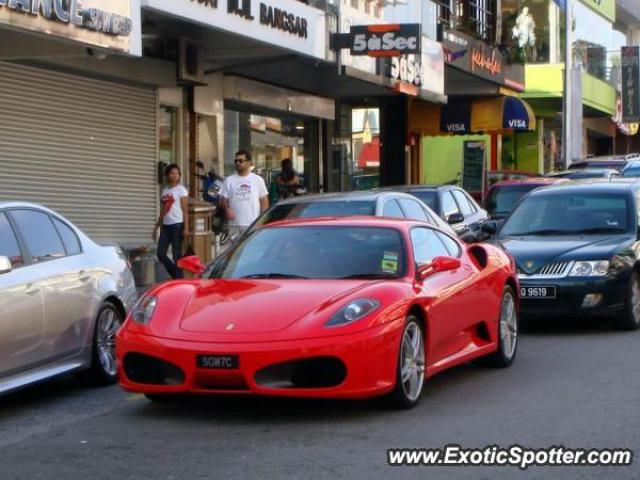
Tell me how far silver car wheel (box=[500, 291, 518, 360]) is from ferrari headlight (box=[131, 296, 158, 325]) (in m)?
3.21

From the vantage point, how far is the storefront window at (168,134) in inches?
773

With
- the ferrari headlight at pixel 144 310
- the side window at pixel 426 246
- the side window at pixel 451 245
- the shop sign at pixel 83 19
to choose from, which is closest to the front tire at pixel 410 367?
the side window at pixel 426 246

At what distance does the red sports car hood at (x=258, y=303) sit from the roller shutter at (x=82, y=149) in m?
7.99

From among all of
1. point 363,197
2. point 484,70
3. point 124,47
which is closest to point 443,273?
point 363,197

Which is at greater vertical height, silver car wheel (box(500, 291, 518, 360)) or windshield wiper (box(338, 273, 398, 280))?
windshield wiper (box(338, 273, 398, 280))

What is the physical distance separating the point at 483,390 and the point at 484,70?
1903 cm

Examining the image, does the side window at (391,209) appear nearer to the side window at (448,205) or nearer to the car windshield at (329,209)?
the car windshield at (329,209)

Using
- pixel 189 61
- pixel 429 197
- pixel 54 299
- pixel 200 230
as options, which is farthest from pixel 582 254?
pixel 189 61

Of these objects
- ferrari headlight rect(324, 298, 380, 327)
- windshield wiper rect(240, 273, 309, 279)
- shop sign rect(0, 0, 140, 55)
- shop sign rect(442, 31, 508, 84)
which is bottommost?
ferrari headlight rect(324, 298, 380, 327)

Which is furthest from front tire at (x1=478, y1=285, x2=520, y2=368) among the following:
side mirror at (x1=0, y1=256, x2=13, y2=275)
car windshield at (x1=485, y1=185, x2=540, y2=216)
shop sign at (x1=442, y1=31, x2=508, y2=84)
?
shop sign at (x1=442, y1=31, x2=508, y2=84)

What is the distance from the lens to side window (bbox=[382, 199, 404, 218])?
43.5 feet

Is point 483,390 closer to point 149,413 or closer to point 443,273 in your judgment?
point 443,273

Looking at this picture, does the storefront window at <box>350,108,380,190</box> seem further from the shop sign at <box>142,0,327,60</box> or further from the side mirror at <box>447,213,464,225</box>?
the side mirror at <box>447,213,464,225</box>

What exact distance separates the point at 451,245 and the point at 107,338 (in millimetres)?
2822
